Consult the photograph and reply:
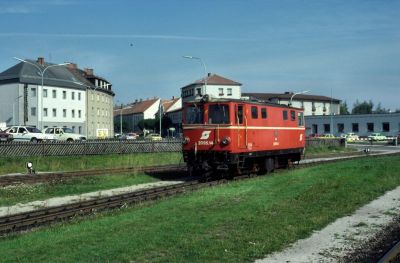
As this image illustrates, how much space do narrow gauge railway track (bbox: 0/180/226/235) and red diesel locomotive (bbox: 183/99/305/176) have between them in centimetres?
171

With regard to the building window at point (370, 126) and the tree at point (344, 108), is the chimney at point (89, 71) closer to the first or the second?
the building window at point (370, 126)

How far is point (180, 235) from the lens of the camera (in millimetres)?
9680

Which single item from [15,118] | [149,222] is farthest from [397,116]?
[149,222]

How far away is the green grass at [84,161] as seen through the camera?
2920 centimetres

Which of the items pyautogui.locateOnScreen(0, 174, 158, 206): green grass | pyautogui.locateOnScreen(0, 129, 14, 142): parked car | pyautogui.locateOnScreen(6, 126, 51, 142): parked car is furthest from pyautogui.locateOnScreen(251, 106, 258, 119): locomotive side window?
pyautogui.locateOnScreen(6, 126, 51, 142): parked car

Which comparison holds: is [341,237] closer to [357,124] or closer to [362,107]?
[357,124]

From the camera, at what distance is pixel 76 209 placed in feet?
49.6

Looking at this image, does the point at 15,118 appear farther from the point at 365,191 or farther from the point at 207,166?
the point at 365,191

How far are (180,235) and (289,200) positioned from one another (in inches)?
217

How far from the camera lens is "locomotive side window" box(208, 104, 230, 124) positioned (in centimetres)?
2105

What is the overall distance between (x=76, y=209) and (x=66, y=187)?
19.8ft

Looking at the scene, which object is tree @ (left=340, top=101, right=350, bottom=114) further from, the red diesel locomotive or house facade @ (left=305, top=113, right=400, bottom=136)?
the red diesel locomotive

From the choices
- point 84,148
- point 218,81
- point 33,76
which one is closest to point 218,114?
point 84,148

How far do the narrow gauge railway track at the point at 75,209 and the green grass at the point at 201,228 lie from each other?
3.70 ft
